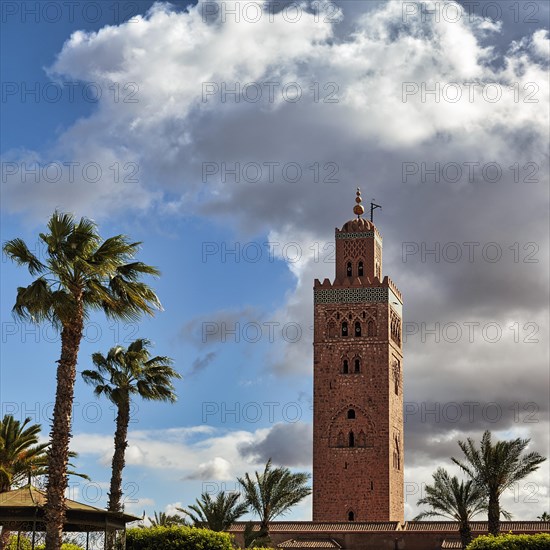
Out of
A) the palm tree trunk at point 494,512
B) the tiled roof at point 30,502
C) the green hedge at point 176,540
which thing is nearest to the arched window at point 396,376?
the palm tree trunk at point 494,512

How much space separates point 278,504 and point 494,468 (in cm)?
1012

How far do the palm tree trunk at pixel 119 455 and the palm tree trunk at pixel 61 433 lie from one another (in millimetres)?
10115

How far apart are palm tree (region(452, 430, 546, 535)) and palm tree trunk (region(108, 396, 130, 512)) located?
14.1m

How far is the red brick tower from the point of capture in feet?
199

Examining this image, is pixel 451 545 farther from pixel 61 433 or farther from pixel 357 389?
pixel 61 433

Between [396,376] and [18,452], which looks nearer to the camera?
[18,452]

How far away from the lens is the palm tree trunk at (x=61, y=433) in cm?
2550

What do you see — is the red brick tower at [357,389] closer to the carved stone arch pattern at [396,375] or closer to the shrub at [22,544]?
the carved stone arch pattern at [396,375]

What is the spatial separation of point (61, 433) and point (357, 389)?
125ft

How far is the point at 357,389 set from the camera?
62.4 meters

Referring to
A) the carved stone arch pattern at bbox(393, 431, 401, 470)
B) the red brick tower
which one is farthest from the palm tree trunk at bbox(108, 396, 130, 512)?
the carved stone arch pattern at bbox(393, 431, 401, 470)

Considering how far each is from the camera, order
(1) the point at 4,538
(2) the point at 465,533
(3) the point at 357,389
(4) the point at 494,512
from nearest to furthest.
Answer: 1. (1) the point at 4,538
2. (4) the point at 494,512
3. (2) the point at 465,533
4. (3) the point at 357,389

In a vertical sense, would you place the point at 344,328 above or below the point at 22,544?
above

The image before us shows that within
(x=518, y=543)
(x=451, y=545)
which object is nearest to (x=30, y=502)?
(x=518, y=543)
